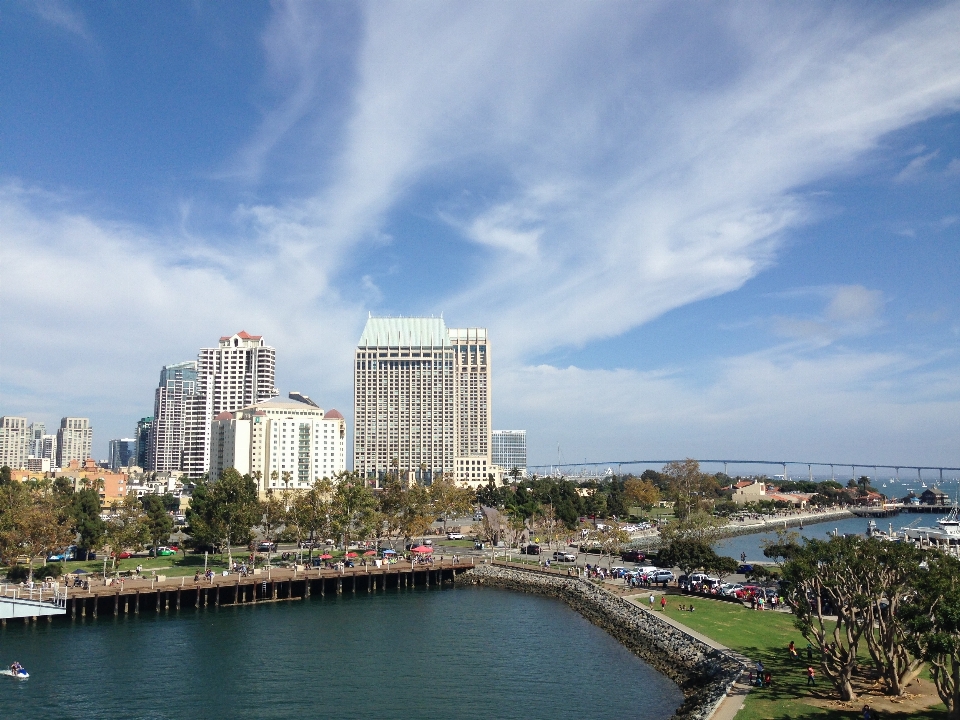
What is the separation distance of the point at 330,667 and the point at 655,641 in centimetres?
2246

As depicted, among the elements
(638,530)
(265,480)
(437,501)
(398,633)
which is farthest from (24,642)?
(265,480)

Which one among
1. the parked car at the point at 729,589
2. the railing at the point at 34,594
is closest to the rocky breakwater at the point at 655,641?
the parked car at the point at 729,589

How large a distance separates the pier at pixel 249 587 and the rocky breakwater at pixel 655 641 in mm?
9874

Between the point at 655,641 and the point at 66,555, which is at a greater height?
the point at 66,555

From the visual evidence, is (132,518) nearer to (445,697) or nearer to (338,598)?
(338,598)

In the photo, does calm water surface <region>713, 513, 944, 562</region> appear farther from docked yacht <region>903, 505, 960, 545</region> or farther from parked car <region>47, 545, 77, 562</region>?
parked car <region>47, 545, 77, 562</region>

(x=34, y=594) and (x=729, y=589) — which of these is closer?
(x=34, y=594)

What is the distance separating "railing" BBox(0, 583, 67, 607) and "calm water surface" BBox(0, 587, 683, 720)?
7.48ft

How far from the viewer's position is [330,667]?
49844mm

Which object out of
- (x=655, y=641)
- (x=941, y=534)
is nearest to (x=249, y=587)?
(x=655, y=641)

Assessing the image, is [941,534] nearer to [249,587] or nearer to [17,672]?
[249,587]

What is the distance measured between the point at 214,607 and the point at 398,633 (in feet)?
70.9

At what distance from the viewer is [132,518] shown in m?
88.4

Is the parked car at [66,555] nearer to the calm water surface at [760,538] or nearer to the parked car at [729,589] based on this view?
the parked car at [729,589]
